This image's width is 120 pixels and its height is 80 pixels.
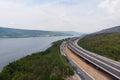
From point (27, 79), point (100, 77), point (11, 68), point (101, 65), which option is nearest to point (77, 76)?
point (100, 77)

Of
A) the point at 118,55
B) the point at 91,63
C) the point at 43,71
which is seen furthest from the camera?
the point at 118,55

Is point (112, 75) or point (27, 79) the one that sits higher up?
point (112, 75)

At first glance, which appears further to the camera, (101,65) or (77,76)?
(101,65)

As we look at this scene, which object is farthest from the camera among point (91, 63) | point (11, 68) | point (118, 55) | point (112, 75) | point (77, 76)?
→ point (118, 55)

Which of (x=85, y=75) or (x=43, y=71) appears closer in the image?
(x=85, y=75)

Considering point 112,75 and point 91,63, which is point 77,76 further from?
point 91,63

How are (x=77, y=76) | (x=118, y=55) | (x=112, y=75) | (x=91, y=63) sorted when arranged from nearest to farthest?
1. (x=112, y=75)
2. (x=77, y=76)
3. (x=91, y=63)
4. (x=118, y=55)

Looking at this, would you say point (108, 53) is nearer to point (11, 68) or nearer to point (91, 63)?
point (91, 63)

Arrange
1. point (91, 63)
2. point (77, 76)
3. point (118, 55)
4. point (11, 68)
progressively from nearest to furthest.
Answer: point (77, 76), point (91, 63), point (11, 68), point (118, 55)

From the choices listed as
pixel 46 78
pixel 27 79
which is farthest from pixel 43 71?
pixel 46 78
